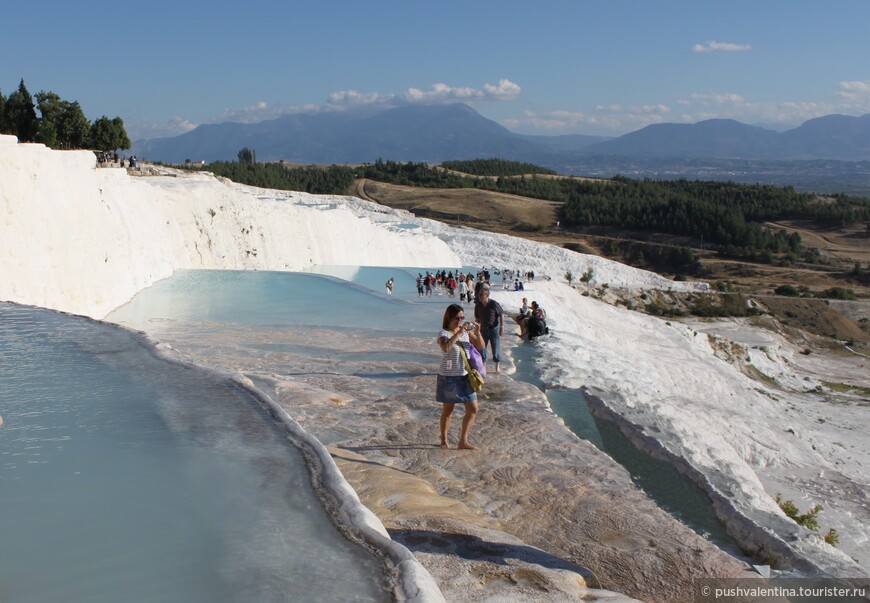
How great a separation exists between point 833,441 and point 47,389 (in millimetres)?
17019

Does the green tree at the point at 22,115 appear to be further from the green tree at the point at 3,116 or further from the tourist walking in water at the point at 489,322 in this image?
the tourist walking in water at the point at 489,322

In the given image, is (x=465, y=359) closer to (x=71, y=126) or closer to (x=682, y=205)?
(x=71, y=126)

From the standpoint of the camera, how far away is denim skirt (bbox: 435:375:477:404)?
22.5 ft

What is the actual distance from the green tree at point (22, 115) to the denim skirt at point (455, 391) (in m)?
31.5

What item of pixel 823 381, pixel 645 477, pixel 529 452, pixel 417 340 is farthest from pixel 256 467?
pixel 823 381

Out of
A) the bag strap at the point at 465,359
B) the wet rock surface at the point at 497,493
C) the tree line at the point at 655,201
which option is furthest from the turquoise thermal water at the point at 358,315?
the tree line at the point at 655,201

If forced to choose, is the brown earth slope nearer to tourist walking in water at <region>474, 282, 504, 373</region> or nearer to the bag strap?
tourist walking in water at <region>474, 282, 504, 373</region>

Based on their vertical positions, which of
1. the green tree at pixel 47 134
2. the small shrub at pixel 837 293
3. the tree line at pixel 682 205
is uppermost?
the green tree at pixel 47 134

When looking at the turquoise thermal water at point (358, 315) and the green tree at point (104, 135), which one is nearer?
the turquoise thermal water at point (358, 315)

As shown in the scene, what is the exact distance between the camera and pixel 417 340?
40.2 ft

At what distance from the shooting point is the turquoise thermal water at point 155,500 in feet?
11.9

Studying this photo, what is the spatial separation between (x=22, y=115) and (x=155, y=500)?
34.3m

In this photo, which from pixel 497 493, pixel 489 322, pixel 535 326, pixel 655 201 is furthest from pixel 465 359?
pixel 655 201

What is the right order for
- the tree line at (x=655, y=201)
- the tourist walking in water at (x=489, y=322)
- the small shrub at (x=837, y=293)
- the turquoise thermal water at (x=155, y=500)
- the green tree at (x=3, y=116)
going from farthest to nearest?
the tree line at (x=655, y=201)
the small shrub at (x=837, y=293)
the green tree at (x=3, y=116)
the tourist walking in water at (x=489, y=322)
the turquoise thermal water at (x=155, y=500)
